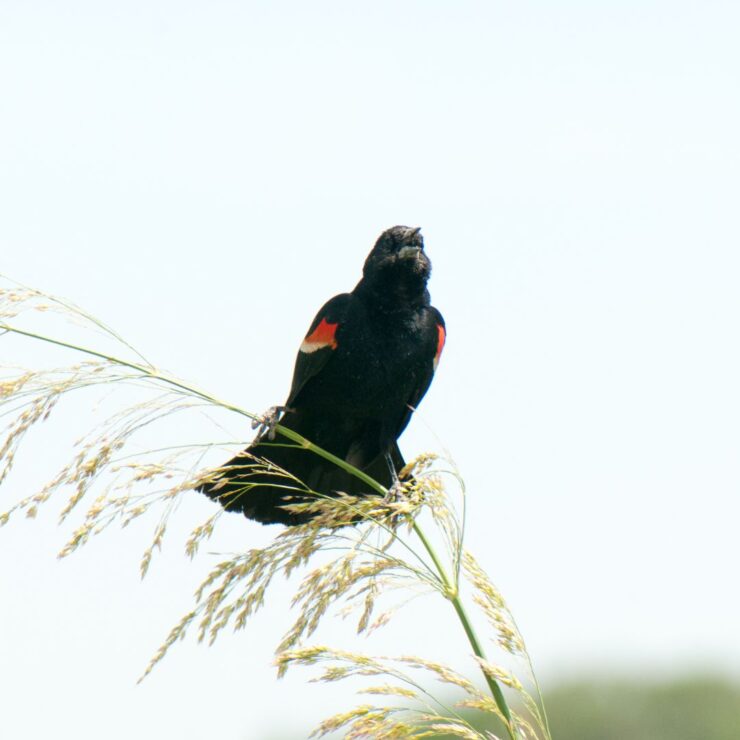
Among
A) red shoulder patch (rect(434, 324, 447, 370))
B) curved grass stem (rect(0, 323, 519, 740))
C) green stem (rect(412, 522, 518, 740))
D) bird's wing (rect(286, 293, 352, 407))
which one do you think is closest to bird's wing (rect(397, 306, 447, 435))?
red shoulder patch (rect(434, 324, 447, 370))

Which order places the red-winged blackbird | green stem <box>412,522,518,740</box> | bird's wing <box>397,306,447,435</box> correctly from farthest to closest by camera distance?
bird's wing <box>397,306,447,435</box> < the red-winged blackbird < green stem <box>412,522,518,740</box>

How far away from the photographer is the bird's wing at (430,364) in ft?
12.9

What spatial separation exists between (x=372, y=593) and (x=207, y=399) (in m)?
0.46

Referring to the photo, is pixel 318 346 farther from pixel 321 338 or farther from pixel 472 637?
pixel 472 637

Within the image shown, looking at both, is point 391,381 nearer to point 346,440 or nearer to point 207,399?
point 346,440

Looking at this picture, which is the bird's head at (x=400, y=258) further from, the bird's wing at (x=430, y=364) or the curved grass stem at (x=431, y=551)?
the curved grass stem at (x=431, y=551)

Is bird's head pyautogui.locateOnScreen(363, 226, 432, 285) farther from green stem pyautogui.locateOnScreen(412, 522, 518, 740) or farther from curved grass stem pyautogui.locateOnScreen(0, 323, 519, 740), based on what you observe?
green stem pyautogui.locateOnScreen(412, 522, 518, 740)

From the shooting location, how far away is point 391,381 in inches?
150

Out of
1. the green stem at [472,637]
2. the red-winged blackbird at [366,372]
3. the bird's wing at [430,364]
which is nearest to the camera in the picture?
the green stem at [472,637]

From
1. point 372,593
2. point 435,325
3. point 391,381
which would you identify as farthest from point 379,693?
point 435,325

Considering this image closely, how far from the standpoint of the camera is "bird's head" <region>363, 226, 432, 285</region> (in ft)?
13.1

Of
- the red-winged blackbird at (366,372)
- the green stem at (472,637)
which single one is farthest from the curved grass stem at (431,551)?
the red-winged blackbird at (366,372)

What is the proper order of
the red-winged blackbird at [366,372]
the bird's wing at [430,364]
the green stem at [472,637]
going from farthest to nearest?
the bird's wing at [430,364]
the red-winged blackbird at [366,372]
the green stem at [472,637]

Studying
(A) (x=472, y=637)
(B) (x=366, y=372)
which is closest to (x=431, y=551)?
(A) (x=472, y=637)
